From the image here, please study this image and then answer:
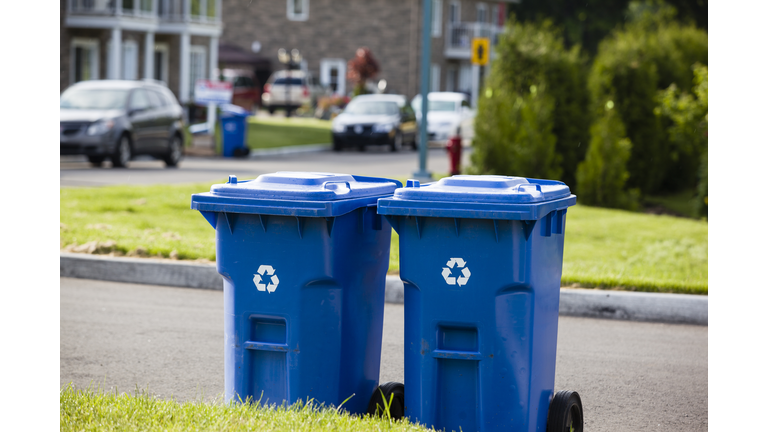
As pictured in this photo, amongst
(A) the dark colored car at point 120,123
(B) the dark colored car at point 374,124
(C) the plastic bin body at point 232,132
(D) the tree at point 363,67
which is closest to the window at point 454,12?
(D) the tree at point 363,67

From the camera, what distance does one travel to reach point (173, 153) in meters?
19.7

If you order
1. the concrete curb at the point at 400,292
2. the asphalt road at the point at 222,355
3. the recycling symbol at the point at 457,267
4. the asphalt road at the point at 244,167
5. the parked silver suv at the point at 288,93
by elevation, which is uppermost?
the parked silver suv at the point at 288,93

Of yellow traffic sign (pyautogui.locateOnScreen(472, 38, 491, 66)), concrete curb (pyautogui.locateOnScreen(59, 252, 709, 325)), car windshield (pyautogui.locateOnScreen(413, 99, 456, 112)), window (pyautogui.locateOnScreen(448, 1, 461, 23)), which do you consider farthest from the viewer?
window (pyautogui.locateOnScreen(448, 1, 461, 23))

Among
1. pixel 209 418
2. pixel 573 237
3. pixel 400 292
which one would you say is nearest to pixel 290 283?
pixel 209 418

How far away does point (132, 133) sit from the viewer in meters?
18.4

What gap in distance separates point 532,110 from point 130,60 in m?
23.5

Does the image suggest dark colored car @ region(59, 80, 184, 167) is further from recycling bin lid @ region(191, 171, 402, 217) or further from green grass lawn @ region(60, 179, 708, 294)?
recycling bin lid @ region(191, 171, 402, 217)

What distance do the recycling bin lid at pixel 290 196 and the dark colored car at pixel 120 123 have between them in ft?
45.4

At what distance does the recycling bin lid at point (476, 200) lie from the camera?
3922mm

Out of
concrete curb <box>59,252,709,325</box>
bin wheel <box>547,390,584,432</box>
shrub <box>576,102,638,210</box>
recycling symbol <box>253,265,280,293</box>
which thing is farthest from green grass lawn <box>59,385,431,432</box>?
shrub <box>576,102,638,210</box>

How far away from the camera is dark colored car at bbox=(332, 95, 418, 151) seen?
26.4 metres

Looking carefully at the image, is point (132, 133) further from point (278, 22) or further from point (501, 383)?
point (278, 22)

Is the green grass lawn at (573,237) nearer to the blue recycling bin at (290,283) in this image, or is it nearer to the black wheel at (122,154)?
the blue recycling bin at (290,283)

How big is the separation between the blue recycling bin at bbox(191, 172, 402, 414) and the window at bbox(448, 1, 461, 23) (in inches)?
1804
